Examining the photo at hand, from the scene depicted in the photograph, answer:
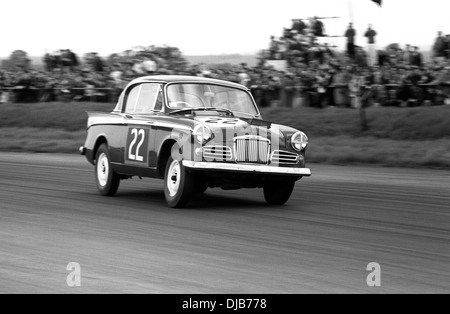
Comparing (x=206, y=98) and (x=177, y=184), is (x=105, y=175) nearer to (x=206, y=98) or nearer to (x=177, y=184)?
(x=206, y=98)

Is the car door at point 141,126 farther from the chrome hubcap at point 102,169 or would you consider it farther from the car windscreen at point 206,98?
the chrome hubcap at point 102,169

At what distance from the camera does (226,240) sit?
7418 millimetres

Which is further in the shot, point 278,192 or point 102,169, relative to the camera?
point 102,169

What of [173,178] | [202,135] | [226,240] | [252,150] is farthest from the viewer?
[173,178]

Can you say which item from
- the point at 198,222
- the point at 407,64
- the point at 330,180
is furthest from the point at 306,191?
the point at 407,64

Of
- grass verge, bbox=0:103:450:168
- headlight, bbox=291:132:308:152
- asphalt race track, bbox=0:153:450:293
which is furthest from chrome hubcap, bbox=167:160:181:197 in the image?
grass verge, bbox=0:103:450:168

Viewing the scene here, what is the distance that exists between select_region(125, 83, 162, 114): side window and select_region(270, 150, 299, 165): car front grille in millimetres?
1670

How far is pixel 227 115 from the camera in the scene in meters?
10.3

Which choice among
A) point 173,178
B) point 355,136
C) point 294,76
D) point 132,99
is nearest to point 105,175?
point 132,99

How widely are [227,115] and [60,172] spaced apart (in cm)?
554

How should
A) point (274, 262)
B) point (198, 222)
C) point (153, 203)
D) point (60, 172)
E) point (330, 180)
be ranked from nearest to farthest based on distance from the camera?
point (274, 262), point (198, 222), point (153, 203), point (330, 180), point (60, 172)

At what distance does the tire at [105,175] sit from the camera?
11.2m

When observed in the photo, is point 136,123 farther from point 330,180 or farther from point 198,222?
point 330,180

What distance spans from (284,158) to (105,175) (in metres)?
2.72
